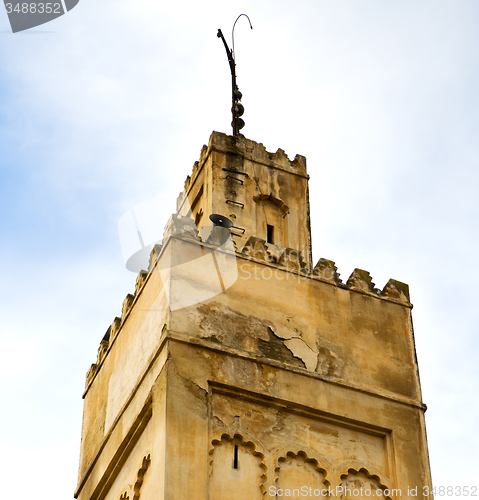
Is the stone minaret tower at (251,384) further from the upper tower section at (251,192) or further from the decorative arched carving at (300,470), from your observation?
the upper tower section at (251,192)

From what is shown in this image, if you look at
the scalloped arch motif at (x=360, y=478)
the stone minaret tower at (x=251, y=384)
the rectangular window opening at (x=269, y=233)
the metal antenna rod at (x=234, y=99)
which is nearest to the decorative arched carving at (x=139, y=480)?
the stone minaret tower at (x=251, y=384)

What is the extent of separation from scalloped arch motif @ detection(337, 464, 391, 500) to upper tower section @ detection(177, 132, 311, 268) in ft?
15.8

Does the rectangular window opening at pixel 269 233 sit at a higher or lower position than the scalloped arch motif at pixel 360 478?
higher

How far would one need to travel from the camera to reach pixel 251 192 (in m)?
20.8

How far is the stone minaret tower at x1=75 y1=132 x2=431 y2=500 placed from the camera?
619 inches

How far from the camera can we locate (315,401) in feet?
55.1

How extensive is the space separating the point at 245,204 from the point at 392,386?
195 inches

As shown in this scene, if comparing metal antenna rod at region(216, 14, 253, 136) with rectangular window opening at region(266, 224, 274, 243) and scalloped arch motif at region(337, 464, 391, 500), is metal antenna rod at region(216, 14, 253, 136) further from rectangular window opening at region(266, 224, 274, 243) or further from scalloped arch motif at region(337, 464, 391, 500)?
scalloped arch motif at region(337, 464, 391, 500)

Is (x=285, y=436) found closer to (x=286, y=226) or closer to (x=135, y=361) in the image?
(x=135, y=361)

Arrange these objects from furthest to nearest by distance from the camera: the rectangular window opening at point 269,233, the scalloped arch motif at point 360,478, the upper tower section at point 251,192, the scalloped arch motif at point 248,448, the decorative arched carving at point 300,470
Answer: the rectangular window opening at point 269,233 < the upper tower section at point 251,192 < the scalloped arch motif at point 360,478 < the decorative arched carving at point 300,470 < the scalloped arch motif at point 248,448

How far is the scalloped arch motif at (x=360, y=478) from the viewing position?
646 inches

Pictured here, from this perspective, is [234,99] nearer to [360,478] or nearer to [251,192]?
[251,192]

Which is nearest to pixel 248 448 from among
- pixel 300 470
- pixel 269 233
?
pixel 300 470

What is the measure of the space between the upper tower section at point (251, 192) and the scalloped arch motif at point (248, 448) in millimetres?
4800
